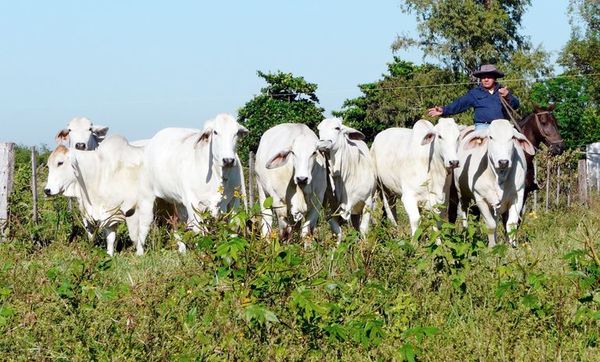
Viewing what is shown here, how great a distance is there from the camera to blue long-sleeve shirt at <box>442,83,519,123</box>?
492 inches

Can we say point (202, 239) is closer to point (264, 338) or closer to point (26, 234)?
point (264, 338)

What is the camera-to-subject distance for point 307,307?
18.5 feet

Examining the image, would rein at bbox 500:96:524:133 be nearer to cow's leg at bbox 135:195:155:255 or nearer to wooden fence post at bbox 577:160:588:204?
cow's leg at bbox 135:195:155:255

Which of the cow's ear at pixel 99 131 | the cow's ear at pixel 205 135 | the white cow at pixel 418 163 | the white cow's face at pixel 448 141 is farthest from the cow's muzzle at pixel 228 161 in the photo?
the cow's ear at pixel 99 131

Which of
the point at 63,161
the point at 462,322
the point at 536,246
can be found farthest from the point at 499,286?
the point at 63,161

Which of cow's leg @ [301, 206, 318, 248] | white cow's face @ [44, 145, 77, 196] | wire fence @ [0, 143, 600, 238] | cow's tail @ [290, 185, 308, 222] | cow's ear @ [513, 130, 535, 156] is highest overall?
cow's ear @ [513, 130, 535, 156]

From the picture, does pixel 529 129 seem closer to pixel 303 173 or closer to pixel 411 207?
pixel 411 207

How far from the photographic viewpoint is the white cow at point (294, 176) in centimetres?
1099

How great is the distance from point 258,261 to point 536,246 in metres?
4.63

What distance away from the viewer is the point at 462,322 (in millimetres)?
6504

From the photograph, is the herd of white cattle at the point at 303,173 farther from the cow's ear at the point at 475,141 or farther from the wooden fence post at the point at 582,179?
the wooden fence post at the point at 582,179

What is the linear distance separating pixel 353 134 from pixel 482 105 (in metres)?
1.66

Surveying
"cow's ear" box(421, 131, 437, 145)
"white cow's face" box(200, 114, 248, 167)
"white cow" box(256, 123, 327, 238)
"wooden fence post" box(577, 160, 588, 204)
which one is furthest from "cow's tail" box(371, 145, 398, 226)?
"wooden fence post" box(577, 160, 588, 204)

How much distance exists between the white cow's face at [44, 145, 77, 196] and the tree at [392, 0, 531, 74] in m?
34.2
